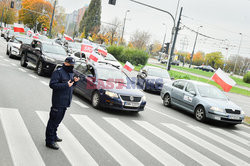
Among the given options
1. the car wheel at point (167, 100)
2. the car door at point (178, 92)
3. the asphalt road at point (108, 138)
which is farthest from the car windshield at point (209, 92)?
the car wheel at point (167, 100)

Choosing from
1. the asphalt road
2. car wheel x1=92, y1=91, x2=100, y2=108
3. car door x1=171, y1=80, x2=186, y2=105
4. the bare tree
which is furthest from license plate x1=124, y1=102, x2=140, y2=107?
the bare tree

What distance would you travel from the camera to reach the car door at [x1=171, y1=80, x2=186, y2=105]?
1200 centimetres

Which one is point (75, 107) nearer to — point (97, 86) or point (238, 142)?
point (97, 86)

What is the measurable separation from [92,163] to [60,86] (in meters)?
1.53

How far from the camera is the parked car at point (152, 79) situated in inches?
658

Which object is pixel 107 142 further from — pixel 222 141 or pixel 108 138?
pixel 222 141

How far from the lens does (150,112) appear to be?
35.0 ft

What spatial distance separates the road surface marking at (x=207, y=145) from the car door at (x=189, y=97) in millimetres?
2504

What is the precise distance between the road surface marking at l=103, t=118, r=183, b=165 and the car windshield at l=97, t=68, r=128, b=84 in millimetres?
2339

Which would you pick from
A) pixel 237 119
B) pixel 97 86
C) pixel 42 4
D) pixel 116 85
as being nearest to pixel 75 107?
pixel 97 86

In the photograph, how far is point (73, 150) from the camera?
5297 millimetres

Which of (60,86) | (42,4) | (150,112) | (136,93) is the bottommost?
(150,112)

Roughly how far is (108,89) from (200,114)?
4.00 metres

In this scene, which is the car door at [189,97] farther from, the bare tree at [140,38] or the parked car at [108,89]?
the bare tree at [140,38]
